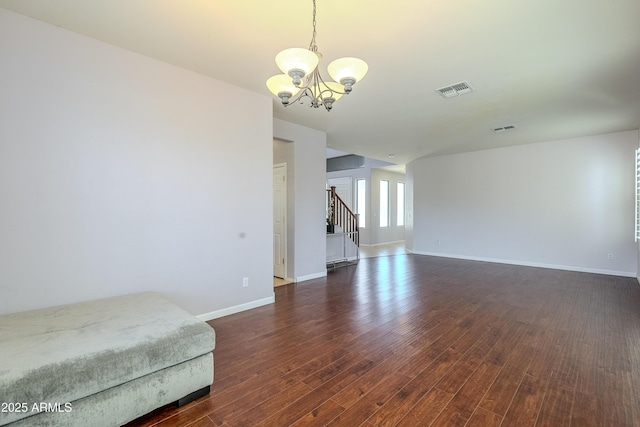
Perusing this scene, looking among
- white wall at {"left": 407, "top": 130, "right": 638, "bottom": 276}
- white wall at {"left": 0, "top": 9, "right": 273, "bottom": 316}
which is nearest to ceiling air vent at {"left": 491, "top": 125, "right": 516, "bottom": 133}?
white wall at {"left": 407, "top": 130, "right": 638, "bottom": 276}

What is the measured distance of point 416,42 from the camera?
2.64 m

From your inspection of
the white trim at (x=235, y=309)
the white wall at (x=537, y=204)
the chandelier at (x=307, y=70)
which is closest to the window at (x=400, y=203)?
the white wall at (x=537, y=204)

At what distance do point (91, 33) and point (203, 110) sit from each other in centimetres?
113

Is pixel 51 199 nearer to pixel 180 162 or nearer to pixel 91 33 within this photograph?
pixel 180 162

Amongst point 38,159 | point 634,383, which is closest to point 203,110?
point 38,159

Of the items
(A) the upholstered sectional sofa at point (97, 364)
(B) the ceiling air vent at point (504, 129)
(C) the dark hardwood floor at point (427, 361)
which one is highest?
(B) the ceiling air vent at point (504, 129)

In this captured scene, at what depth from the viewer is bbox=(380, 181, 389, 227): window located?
10.6 metres

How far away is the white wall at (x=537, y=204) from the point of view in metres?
5.68

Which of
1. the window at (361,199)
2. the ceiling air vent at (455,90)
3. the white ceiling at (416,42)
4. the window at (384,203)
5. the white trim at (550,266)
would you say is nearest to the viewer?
the white ceiling at (416,42)

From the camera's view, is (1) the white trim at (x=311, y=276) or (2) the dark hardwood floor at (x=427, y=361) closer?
(2) the dark hardwood floor at (x=427, y=361)

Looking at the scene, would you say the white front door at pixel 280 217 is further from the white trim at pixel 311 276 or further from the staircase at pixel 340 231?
the staircase at pixel 340 231

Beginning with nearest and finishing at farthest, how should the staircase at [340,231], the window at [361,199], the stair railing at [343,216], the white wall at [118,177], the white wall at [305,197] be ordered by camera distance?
1. the white wall at [118,177]
2. the white wall at [305,197]
3. the staircase at [340,231]
4. the stair railing at [343,216]
5. the window at [361,199]

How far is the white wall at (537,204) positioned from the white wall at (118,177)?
239 inches

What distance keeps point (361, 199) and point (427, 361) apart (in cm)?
818
